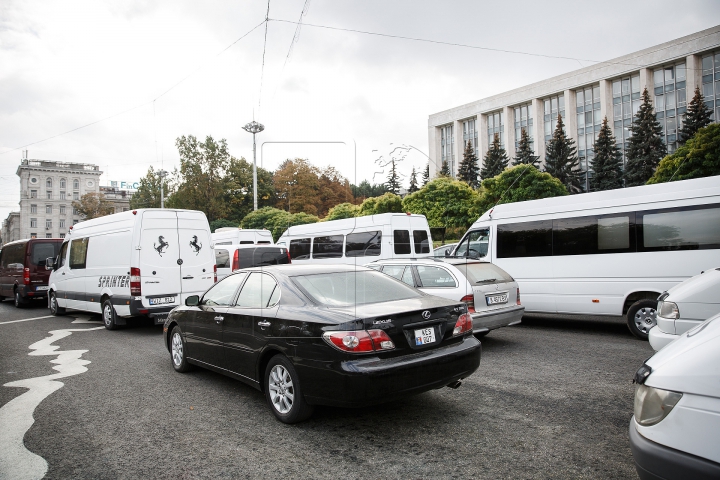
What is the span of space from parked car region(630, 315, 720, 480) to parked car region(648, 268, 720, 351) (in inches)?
133

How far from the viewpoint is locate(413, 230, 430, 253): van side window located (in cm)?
1460

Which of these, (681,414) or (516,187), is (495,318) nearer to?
(681,414)

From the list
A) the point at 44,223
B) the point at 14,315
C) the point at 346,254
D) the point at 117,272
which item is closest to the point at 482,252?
the point at 346,254

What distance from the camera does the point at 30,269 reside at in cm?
1574

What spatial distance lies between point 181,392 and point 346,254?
10218 mm

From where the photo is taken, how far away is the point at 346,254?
608 inches

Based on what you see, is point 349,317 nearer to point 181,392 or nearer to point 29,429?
point 181,392

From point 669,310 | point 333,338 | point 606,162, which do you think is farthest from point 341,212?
point 606,162

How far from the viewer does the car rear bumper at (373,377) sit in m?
3.79

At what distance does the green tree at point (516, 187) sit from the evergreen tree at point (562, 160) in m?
16.2

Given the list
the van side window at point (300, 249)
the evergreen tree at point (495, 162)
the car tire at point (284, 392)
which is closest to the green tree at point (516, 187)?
the evergreen tree at point (495, 162)

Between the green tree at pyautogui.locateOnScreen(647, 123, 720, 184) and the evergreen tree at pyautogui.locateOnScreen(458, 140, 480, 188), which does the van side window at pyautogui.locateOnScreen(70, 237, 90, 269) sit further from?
the evergreen tree at pyautogui.locateOnScreen(458, 140, 480, 188)

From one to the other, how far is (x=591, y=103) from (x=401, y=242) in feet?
186

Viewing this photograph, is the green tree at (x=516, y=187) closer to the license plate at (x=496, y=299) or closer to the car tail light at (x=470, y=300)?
the license plate at (x=496, y=299)
